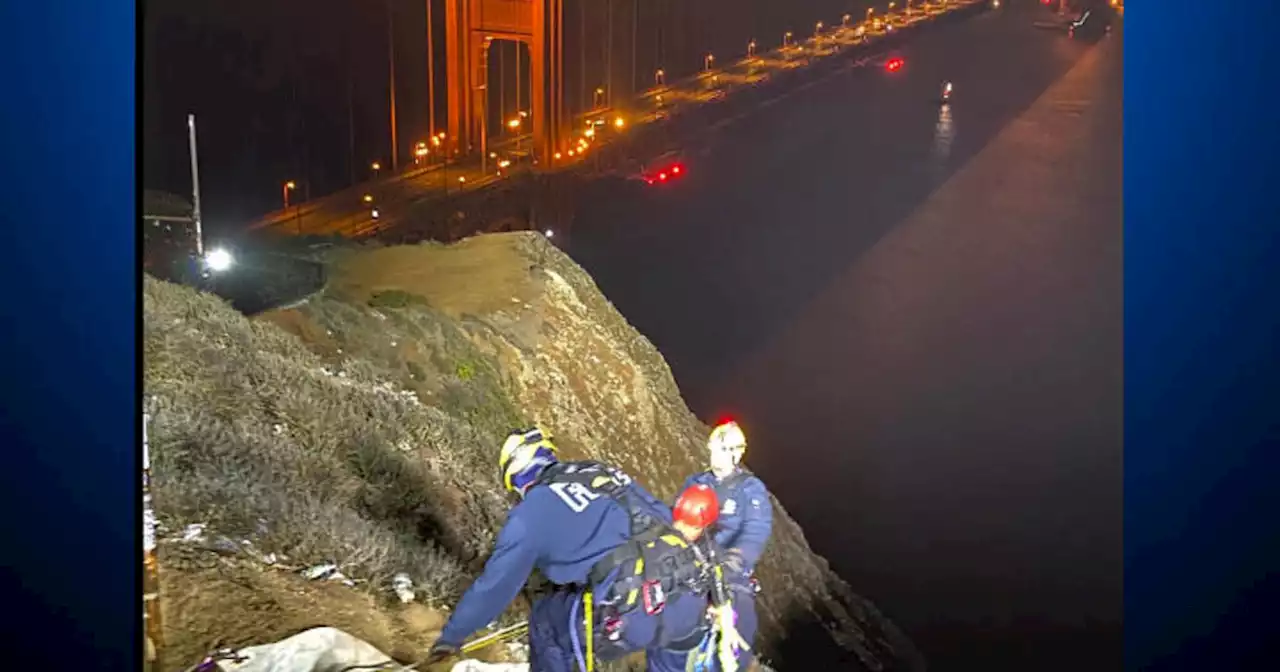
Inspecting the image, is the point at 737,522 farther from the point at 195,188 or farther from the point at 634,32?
the point at 195,188

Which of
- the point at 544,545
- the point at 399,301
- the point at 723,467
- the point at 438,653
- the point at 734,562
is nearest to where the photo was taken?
the point at 544,545

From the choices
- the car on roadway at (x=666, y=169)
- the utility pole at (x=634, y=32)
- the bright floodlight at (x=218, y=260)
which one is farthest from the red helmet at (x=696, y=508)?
the bright floodlight at (x=218, y=260)

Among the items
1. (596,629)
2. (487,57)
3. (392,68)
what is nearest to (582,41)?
(487,57)

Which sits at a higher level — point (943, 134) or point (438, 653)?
point (943, 134)

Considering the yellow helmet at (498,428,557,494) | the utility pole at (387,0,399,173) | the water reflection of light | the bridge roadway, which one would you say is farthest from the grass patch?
the water reflection of light

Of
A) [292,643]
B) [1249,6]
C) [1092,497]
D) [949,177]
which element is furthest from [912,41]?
[292,643]

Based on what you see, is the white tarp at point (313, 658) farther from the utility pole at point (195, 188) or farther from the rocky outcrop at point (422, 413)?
the utility pole at point (195, 188)

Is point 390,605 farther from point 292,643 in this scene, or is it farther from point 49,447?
point 49,447

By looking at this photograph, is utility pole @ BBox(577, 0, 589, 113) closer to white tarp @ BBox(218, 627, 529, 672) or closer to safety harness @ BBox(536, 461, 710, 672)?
safety harness @ BBox(536, 461, 710, 672)
